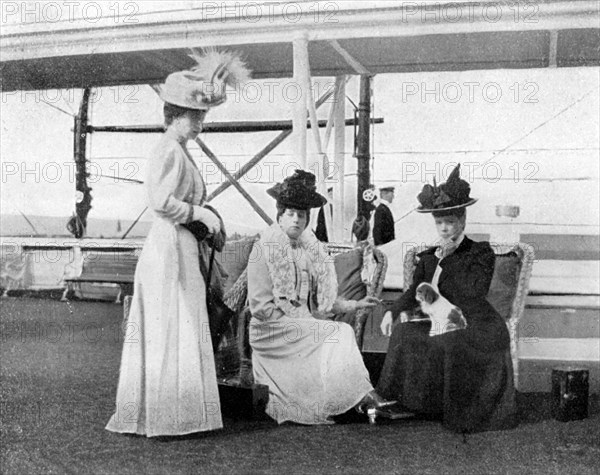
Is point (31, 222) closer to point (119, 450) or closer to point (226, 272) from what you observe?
point (226, 272)

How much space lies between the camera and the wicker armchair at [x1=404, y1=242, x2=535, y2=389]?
3.75 m

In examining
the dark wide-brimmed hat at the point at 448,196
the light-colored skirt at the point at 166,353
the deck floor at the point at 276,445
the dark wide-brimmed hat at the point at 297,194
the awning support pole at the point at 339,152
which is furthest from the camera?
the awning support pole at the point at 339,152

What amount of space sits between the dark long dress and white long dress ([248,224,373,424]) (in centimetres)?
33

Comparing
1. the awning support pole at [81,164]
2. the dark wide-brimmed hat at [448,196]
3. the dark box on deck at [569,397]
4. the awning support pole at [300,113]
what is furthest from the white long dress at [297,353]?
the awning support pole at [81,164]

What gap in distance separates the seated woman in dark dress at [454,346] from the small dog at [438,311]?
2 cm

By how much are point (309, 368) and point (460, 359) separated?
0.78m

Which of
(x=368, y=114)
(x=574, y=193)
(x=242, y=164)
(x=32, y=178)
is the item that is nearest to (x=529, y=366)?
(x=574, y=193)

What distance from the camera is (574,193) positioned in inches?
184

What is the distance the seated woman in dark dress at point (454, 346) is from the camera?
3.30 meters

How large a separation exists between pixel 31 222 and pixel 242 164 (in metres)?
1.80

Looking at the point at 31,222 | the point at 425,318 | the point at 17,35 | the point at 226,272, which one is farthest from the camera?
the point at 31,222

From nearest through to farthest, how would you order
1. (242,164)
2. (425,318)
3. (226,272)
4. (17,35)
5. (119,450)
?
(119,450)
(425,318)
(226,272)
(17,35)
(242,164)

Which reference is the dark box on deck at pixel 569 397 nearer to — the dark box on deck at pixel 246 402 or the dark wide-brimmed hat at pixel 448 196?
the dark wide-brimmed hat at pixel 448 196

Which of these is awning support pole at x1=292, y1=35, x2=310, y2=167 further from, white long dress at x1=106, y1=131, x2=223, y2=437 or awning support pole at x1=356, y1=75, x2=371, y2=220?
white long dress at x1=106, y1=131, x2=223, y2=437
